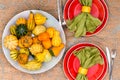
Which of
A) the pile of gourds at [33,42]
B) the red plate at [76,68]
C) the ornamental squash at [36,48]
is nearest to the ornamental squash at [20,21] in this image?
the pile of gourds at [33,42]

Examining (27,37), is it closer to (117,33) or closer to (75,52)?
(75,52)

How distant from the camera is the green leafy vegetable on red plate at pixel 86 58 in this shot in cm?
133

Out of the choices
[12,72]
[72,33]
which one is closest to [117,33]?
[72,33]

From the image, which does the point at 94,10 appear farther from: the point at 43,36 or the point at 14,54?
the point at 14,54

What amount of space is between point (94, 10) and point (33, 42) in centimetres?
27

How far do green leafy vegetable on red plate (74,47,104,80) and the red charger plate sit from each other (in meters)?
0.07

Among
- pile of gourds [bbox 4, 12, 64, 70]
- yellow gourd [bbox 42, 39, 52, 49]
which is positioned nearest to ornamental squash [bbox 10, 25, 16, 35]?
pile of gourds [bbox 4, 12, 64, 70]

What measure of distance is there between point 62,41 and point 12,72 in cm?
23

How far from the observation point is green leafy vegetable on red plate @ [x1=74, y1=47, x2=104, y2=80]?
1328 mm

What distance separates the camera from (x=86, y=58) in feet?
4.38

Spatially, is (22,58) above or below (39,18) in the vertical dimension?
below

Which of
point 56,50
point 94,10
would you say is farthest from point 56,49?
point 94,10

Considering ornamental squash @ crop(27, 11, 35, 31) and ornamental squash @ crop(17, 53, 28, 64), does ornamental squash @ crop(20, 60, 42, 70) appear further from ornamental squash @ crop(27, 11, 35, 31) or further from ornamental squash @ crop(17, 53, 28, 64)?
ornamental squash @ crop(27, 11, 35, 31)

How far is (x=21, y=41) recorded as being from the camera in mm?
1323
